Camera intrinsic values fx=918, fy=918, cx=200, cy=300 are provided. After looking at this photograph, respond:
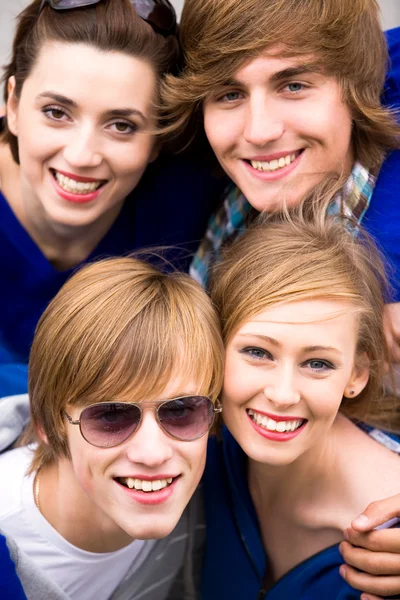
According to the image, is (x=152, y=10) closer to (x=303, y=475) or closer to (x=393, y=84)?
(x=393, y=84)

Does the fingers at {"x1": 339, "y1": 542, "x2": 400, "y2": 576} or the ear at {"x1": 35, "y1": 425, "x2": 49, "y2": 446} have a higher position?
the ear at {"x1": 35, "y1": 425, "x2": 49, "y2": 446}

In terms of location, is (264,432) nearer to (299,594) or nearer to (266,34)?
(299,594)

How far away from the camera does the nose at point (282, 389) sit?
2.09m

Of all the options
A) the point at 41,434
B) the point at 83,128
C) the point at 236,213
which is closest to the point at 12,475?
the point at 41,434

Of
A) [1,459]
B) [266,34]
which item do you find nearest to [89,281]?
[1,459]

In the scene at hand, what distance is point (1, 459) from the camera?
2400mm

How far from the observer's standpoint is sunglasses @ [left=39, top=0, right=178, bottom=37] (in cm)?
265

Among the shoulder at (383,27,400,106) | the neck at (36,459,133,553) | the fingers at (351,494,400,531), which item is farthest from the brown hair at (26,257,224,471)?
the shoulder at (383,27,400,106)

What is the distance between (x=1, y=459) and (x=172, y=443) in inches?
23.8

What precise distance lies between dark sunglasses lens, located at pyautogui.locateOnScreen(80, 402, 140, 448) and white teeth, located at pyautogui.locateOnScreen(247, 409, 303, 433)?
0.33 m

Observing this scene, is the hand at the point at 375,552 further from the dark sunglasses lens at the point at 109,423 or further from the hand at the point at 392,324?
the dark sunglasses lens at the point at 109,423

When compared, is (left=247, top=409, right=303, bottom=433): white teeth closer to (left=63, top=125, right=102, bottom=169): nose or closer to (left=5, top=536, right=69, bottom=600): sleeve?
(left=5, top=536, right=69, bottom=600): sleeve

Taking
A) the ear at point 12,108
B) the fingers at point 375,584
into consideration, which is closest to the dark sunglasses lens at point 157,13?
the ear at point 12,108

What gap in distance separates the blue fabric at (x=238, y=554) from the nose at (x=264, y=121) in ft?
2.72
